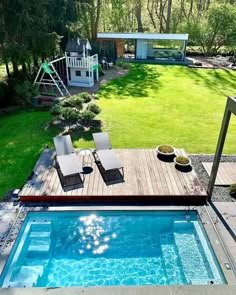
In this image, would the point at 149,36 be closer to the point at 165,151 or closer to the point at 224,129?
the point at 165,151

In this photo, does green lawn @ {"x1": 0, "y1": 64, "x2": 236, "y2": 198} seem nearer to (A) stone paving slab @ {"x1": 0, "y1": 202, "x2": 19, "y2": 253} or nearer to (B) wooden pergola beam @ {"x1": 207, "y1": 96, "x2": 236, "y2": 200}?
(A) stone paving slab @ {"x1": 0, "y1": 202, "x2": 19, "y2": 253}

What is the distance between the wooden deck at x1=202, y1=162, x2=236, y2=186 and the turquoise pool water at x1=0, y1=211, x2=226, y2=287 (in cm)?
190

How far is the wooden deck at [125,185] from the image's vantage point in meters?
7.39

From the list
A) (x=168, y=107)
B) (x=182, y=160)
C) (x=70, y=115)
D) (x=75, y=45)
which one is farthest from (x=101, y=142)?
(x=75, y=45)

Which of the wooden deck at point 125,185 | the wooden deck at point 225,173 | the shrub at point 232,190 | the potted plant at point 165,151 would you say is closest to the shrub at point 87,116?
the wooden deck at point 125,185

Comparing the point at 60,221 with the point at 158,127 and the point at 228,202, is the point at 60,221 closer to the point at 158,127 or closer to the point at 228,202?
the point at 228,202

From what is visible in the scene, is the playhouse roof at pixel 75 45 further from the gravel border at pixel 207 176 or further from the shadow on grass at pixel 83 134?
the gravel border at pixel 207 176

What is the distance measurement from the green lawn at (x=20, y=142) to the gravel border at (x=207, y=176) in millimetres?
5653

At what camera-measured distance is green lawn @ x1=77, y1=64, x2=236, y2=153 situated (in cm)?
1109

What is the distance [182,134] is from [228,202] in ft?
15.0

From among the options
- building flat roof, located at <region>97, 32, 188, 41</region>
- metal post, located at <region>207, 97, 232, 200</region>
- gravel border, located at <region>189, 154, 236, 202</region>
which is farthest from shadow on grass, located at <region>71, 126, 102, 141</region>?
building flat roof, located at <region>97, 32, 188, 41</region>

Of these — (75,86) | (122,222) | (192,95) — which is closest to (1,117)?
(75,86)

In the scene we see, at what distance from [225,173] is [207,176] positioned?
0.68m

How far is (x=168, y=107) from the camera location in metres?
14.8
